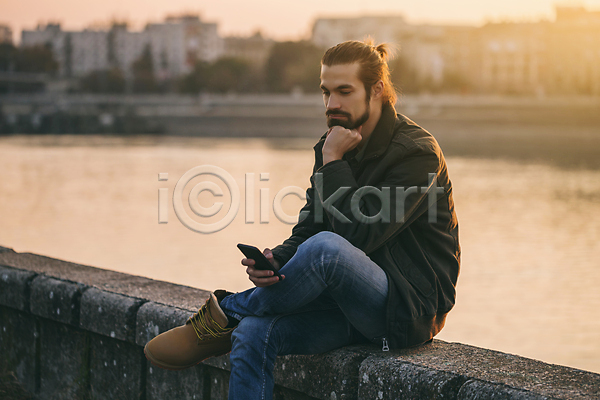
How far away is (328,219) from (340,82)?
0.41m

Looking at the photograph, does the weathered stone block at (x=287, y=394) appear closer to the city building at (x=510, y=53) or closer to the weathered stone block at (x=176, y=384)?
the weathered stone block at (x=176, y=384)

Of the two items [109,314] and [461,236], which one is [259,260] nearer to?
[109,314]

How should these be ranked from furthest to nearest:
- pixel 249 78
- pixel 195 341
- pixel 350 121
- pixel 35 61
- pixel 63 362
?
1. pixel 35 61
2. pixel 249 78
3. pixel 63 362
4. pixel 350 121
5. pixel 195 341

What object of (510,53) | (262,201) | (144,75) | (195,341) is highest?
(510,53)

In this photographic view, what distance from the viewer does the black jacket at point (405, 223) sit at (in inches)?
80.4

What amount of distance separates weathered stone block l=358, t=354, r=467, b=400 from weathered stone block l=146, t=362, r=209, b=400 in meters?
0.65

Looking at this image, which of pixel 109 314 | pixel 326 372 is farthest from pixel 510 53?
pixel 326 372

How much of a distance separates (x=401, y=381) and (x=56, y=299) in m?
1.49

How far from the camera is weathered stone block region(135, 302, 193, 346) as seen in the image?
2.48 meters

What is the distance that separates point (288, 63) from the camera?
248 ft

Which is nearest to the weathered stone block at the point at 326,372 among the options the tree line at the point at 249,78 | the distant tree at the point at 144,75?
the tree line at the point at 249,78

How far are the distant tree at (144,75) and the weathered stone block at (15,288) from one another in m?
80.4

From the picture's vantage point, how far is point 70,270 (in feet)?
10.5

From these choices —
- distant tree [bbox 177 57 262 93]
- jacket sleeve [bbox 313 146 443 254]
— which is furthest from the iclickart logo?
distant tree [bbox 177 57 262 93]
